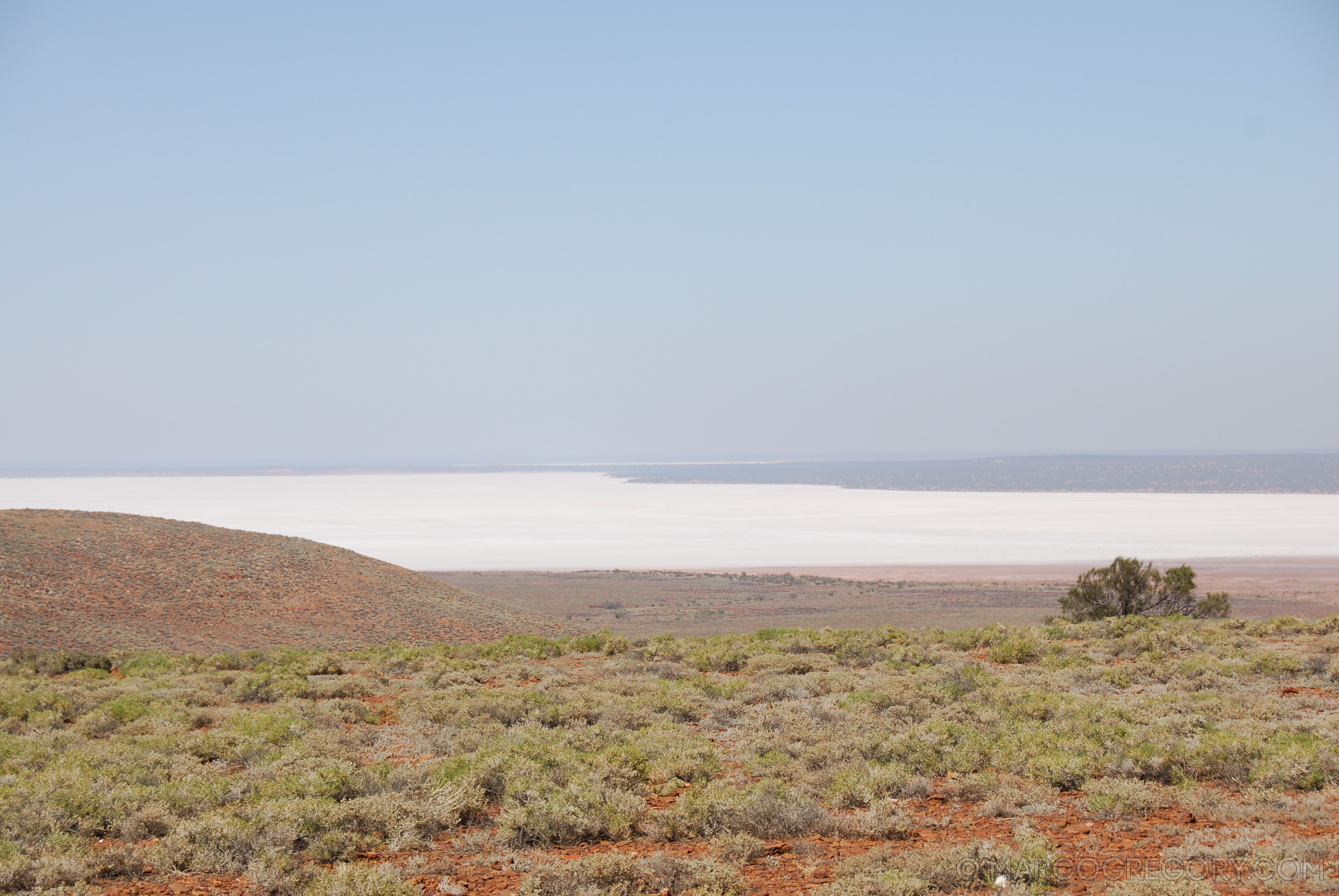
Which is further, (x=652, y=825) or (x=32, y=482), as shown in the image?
(x=32, y=482)

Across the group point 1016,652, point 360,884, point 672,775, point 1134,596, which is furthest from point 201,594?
point 1134,596

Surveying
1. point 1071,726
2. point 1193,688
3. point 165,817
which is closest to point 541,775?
point 165,817

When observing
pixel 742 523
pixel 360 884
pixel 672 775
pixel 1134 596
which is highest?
pixel 360 884

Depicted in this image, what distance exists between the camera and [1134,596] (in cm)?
2305

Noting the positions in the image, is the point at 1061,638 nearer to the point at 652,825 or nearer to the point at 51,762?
the point at 652,825

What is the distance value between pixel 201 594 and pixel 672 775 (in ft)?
73.7

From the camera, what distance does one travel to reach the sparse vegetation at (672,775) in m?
6.04

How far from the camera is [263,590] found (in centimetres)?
2688

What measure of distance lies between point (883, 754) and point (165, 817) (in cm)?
650

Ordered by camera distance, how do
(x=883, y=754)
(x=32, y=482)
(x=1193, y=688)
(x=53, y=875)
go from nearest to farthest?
1. (x=53, y=875)
2. (x=883, y=754)
3. (x=1193, y=688)
4. (x=32, y=482)

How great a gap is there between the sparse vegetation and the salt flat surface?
38.5 meters

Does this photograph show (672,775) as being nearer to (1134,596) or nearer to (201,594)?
(1134,596)

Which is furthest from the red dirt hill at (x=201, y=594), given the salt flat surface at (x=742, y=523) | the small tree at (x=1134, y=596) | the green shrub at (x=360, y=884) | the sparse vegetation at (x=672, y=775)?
the salt flat surface at (x=742, y=523)

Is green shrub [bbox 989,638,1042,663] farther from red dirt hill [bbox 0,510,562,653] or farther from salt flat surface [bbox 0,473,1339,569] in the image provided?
salt flat surface [bbox 0,473,1339,569]
